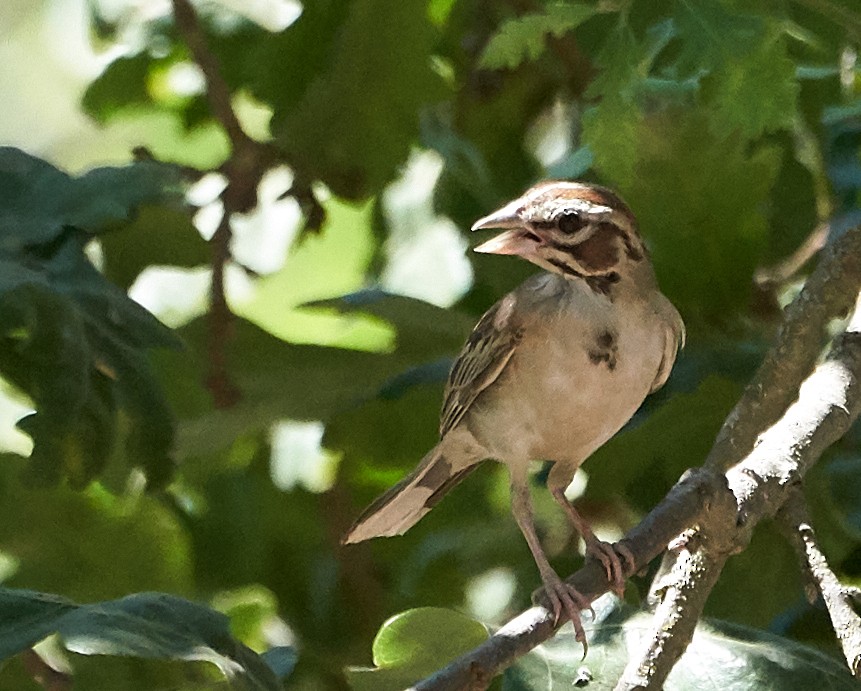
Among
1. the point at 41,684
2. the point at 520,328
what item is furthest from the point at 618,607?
the point at 41,684

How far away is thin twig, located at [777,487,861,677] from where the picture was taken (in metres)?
1.34

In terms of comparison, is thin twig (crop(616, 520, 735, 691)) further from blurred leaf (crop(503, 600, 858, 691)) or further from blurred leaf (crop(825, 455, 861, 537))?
blurred leaf (crop(825, 455, 861, 537))

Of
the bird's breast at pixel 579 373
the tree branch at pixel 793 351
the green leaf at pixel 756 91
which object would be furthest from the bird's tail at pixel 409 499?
the green leaf at pixel 756 91

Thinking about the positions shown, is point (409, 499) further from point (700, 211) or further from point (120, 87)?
point (120, 87)

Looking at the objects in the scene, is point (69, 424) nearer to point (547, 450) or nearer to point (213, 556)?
point (547, 450)

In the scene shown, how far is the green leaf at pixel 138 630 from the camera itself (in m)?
1.27

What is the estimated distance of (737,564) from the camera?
1920mm

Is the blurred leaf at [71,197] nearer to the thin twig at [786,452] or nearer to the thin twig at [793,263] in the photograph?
the thin twig at [786,452]

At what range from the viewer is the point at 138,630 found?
131 cm

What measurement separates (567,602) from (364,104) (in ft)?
4.08

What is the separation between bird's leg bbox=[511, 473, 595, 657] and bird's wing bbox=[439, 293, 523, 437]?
12cm

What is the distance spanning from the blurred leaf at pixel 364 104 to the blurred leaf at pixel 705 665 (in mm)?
1067

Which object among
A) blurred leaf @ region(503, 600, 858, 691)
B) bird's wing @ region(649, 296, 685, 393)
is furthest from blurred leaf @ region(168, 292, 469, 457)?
blurred leaf @ region(503, 600, 858, 691)

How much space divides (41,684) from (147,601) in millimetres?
507
